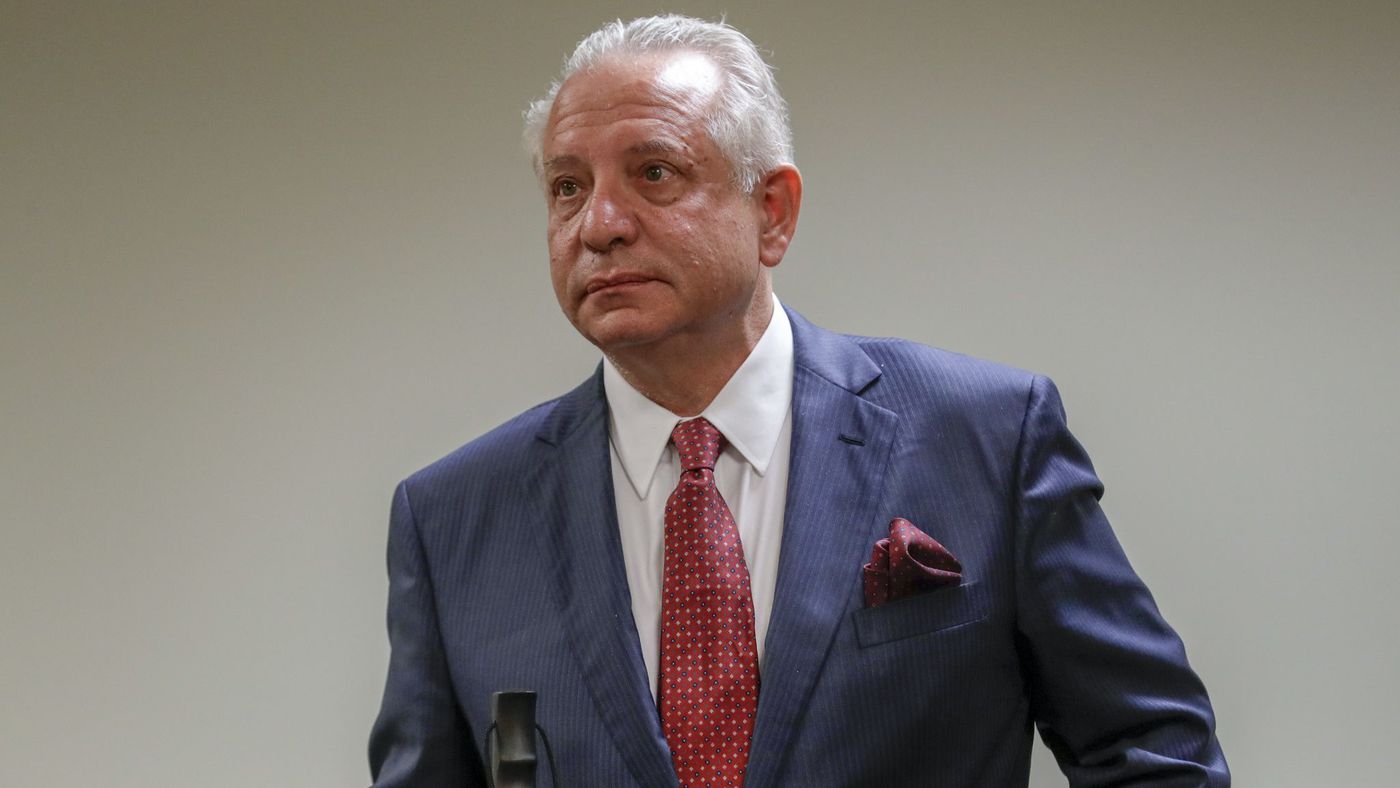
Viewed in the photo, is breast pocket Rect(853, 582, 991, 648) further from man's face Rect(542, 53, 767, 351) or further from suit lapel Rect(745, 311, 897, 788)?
man's face Rect(542, 53, 767, 351)

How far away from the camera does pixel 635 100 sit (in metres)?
1.92

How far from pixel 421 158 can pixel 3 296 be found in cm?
79

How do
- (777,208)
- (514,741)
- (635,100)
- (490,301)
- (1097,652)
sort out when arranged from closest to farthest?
(514,741) < (1097,652) < (635,100) < (777,208) < (490,301)

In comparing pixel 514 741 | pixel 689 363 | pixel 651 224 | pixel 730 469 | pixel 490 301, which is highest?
pixel 490 301

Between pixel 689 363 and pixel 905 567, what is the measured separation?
0.39 meters

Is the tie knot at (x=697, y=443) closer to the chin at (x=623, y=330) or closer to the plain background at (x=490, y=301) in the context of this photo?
the chin at (x=623, y=330)

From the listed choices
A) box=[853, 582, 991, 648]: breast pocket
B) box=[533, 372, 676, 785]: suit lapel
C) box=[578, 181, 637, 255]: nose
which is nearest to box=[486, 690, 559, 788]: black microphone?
box=[533, 372, 676, 785]: suit lapel

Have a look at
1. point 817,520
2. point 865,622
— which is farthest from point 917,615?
point 817,520

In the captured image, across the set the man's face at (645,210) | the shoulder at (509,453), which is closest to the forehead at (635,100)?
the man's face at (645,210)

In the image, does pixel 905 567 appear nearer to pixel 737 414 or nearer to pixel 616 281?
pixel 737 414

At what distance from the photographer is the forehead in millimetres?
1911

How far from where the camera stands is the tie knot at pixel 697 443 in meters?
1.94

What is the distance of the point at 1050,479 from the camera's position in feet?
6.18

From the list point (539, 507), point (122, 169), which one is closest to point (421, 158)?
point (122, 169)
